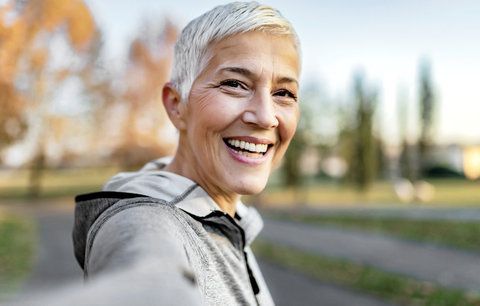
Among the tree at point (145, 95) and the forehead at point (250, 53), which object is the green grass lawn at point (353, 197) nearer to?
the tree at point (145, 95)

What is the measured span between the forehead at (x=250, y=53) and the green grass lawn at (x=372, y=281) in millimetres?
6771

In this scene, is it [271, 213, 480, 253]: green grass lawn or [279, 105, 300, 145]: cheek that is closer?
[279, 105, 300, 145]: cheek

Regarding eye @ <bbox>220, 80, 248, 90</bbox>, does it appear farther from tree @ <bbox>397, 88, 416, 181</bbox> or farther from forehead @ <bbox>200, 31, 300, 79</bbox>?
tree @ <bbox>397, 88, 416, 181</bbox>

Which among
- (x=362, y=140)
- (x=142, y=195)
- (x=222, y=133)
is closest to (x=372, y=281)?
(x=222, y=133)

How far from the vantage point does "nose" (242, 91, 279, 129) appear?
3.65ft

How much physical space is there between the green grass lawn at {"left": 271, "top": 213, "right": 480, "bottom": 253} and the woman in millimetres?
11055

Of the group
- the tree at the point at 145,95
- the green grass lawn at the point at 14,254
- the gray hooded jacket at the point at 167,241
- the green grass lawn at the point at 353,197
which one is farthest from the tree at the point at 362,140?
the gray hooded jacket at the point at 167,241

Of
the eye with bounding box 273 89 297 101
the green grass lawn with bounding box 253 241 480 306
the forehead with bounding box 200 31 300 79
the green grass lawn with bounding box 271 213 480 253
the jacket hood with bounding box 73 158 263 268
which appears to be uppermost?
the forehead with bounding box 200 31 300 79

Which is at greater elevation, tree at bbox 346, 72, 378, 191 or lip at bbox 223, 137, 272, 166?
lip at bbox 223, 137, 272, 166

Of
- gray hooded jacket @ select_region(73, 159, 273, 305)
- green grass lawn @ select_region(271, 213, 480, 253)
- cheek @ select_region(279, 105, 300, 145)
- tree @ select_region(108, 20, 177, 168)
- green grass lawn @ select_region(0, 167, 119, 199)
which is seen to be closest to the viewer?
gray hooded jacket @ select_region(73, 159, 273, 305)

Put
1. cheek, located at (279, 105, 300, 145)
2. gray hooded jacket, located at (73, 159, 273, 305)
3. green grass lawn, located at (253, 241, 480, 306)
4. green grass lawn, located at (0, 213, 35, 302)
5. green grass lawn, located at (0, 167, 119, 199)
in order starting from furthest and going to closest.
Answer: green grass lawn, located at (0, 167, 119, 199) < green grass lawn, located at (0, 213, 35, 302) < green grass lawn, located at (253, 241, 480, 306) < cheek, located at (279, 105, 300, 145) < gray hooded jacket, located at (73, 159, 273, 305)

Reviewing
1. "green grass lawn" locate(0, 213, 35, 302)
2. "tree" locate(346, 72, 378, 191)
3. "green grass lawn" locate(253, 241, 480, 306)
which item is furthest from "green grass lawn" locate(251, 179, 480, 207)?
"green grass lawn" locate(253, 241, 480, 306)

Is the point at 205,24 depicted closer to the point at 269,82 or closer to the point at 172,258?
the point at 269,82

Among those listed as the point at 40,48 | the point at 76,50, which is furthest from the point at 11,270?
the point at 76,50
